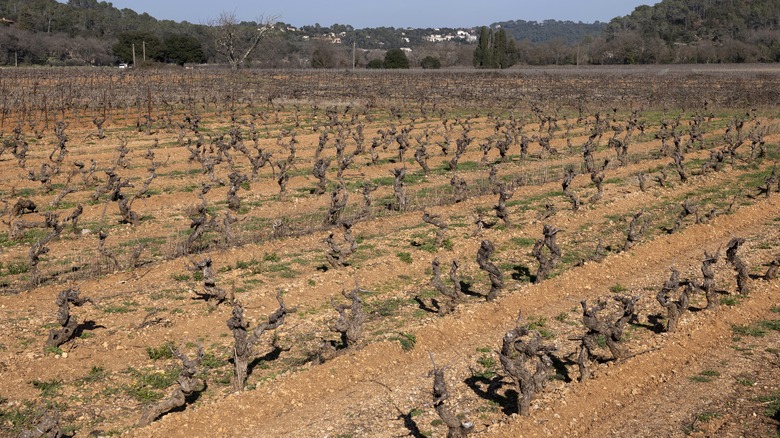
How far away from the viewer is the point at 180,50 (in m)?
84.9

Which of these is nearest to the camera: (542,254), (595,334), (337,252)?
(595,334)

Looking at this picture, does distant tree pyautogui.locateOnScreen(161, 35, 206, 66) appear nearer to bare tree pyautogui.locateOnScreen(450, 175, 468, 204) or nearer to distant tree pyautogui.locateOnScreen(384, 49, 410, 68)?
distant tree pyautogui.locateOnScreen(384, 49, 410, 68)

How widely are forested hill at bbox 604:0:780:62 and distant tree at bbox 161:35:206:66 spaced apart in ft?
173

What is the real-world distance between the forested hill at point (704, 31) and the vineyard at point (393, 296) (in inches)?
3060

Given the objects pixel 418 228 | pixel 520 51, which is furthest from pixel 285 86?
pixel 520 51

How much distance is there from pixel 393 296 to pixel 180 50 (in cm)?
7379

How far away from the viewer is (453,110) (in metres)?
50.1

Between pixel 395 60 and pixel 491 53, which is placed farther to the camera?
pixel 491 53

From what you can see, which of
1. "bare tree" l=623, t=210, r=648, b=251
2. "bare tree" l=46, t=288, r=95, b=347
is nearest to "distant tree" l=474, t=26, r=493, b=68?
"bare tree" l=623, t=210, r=648, b=251

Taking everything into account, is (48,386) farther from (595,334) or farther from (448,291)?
(595,334)

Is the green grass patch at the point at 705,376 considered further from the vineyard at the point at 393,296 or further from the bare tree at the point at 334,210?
the bare tree at the point at 334,210

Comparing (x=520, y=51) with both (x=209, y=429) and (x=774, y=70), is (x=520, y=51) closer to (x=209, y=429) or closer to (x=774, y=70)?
(x=774, y=70)

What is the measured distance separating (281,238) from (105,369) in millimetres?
7234

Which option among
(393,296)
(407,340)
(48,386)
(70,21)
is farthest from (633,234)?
(70,21)
